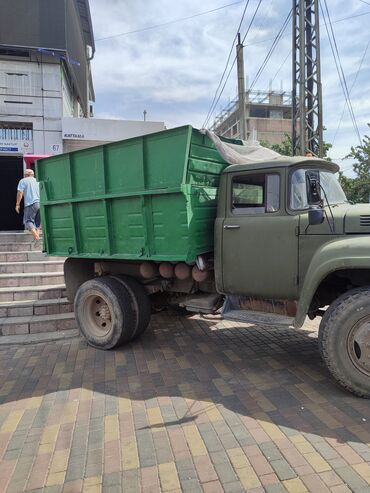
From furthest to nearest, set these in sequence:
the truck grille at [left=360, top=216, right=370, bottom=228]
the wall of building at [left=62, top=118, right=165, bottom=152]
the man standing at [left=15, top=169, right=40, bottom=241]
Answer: the wall of building at [left=62, top=118, right=165, bottom=152]
the man standing at [left=15, top=169, right=40, bottom=241]
the truck grille at [left=360, top=216, right=370, bottom=228]

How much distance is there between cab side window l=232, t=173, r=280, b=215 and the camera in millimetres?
4305

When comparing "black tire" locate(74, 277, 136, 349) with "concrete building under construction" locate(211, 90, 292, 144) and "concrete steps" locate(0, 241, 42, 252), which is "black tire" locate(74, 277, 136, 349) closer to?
"concrete steps" locate(0, 241, 42, 252)

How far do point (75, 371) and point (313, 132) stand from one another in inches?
428

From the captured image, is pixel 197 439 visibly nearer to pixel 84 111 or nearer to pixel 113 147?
pixel 113 147

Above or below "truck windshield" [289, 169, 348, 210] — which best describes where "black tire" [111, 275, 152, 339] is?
below

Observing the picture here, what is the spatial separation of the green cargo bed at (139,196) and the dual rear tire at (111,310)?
1.48 feet

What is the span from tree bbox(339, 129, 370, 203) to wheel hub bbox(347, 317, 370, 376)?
16016 mm

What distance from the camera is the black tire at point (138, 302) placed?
17.5 feet

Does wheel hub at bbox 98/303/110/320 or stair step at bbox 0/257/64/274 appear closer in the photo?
wheel hub at bbox 98/303/110/320

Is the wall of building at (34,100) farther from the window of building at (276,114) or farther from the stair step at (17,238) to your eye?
the window of building at (276,114)

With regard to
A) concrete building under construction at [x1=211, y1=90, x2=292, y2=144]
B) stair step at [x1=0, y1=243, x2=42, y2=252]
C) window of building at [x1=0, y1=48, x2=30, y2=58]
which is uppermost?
concrete building under construction at [x1=211, y1=90, x2=292, y2=144]

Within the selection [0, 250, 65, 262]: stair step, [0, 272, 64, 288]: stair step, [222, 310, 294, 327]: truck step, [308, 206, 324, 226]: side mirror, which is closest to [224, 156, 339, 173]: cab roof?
[308, 206, 324, 226]: side mirror

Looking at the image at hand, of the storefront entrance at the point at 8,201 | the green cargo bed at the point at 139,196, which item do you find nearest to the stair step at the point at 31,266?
the green cargo bed at the point at 139,196

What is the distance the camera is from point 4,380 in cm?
441
